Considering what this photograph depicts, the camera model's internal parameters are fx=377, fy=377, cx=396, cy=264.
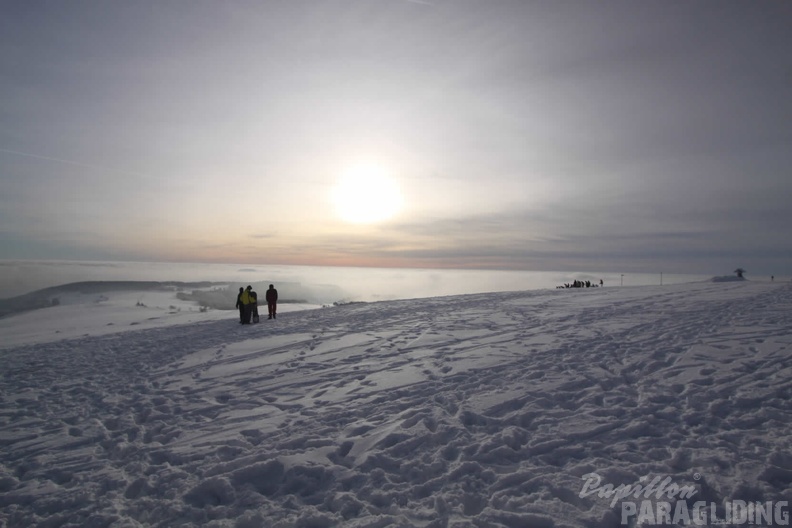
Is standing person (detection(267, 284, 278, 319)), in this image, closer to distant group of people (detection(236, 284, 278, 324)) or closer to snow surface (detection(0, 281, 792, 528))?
distant group of people (detection(236, 284, 278, 324))

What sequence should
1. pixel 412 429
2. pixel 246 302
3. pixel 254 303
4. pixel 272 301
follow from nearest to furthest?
pixel 412 429 → pixel 246 302 → pixel 254 303 → pixel 272 301

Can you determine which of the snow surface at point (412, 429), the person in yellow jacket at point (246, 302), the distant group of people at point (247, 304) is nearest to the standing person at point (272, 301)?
the distant group of people at point (247, 304)

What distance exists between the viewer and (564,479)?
525 centimetres

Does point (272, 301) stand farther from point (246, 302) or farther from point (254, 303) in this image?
point (246, 302)

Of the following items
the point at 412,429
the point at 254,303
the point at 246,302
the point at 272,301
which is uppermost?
the point at 246,302

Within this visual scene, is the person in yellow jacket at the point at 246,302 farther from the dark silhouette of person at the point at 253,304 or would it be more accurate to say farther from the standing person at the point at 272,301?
the standing person at the point at 272,301

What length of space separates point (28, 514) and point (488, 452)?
21.6 feet

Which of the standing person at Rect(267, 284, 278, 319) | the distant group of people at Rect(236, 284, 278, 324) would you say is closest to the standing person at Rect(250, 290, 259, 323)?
the distant group of people at Rect(236, 284, 278, 324)

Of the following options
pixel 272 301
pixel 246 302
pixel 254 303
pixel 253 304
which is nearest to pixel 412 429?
pixel 246 302

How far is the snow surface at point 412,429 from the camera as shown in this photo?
5.02m

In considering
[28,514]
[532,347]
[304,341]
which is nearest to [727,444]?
[532,347]

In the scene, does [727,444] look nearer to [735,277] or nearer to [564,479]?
[564,479]

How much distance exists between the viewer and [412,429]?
270 inches

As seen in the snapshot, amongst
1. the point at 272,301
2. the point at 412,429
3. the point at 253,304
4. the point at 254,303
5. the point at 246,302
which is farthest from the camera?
the point at 272,301
